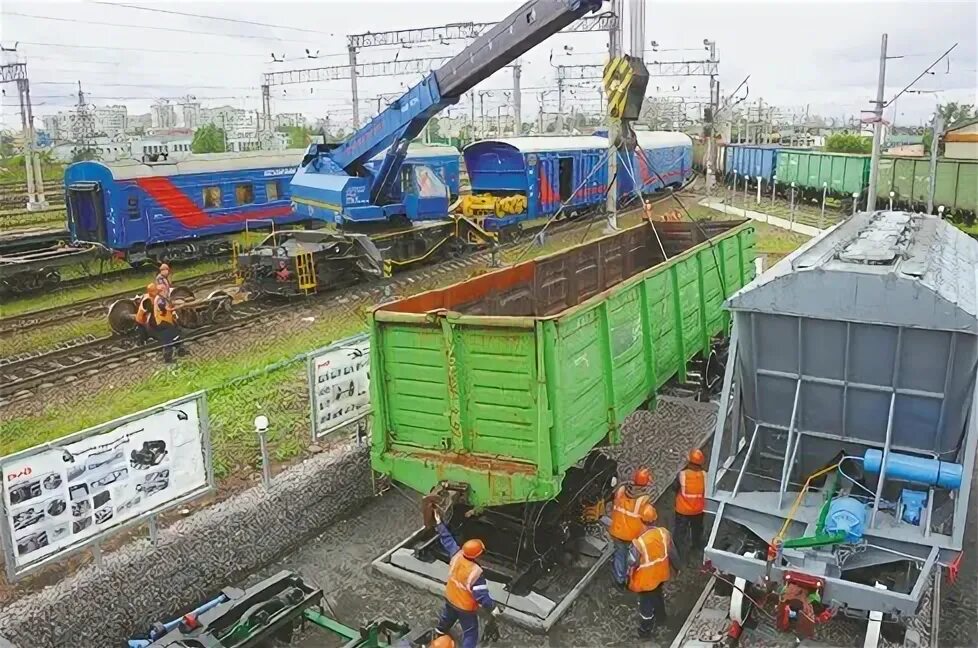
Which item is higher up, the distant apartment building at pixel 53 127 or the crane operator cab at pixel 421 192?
the distant apartment building at pixel 53 127

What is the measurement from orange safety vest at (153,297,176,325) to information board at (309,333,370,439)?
4.66 meters

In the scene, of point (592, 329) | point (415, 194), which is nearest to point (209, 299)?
point (415, 194)

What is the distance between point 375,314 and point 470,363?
93 centimetres

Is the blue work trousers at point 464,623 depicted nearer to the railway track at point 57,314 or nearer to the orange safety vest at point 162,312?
the orange safety vest at point 162,312

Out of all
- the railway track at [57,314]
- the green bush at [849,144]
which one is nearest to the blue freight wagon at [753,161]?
the green bush at [849,144]

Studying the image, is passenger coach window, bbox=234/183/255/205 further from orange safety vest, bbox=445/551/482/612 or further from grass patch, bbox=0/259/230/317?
orange safety vest, bbox=445/551/482/612

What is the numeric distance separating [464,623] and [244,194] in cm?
1701

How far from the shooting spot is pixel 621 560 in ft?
20.6

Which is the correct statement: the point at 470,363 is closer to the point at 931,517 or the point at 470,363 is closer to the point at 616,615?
the point at 616,615

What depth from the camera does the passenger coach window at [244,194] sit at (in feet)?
66.3

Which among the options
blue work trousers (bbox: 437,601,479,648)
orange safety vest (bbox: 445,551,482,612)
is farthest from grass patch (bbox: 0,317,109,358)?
orange safety vest (bbox: 445,551,482,612)

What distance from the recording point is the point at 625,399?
732cm

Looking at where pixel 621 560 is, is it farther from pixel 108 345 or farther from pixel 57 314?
pixel 57 314

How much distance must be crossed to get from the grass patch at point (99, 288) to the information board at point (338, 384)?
9387mm
